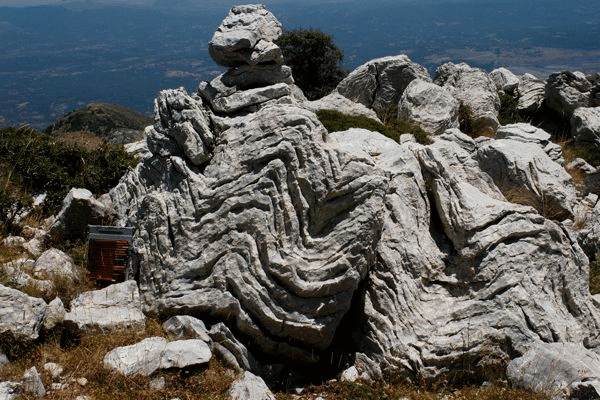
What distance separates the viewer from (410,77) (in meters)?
30.5

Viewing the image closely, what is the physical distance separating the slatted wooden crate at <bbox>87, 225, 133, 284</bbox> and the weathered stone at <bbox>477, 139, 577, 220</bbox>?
10.3 metres

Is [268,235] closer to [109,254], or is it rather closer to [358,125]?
[109,254]

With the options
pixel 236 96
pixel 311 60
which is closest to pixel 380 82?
pixel 311 60

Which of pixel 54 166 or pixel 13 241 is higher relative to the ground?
pixel 54 166

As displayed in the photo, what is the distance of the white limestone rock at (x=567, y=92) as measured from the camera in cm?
3125

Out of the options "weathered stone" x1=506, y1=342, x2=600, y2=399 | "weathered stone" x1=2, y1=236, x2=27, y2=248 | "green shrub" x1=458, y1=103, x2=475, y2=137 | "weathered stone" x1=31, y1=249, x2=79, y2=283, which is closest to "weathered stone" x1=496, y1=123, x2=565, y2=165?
"green shrub" x1=458, y1=103, x2=475, y2=137

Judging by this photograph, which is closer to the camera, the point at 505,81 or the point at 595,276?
the point at 595,276

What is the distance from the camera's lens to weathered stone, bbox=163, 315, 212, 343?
11.6 m

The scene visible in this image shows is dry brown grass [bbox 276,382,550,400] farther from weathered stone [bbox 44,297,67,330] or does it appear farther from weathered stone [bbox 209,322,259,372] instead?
weathered stone [bbox 44,297,67,330]

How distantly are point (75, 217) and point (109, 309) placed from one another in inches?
147

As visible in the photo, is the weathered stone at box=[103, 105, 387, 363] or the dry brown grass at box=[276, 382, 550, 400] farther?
the weathered stone at box=[103, 105, 387, 363]

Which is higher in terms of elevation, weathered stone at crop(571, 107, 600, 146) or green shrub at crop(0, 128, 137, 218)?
green shrub at crop(0, 128, 137, 218)

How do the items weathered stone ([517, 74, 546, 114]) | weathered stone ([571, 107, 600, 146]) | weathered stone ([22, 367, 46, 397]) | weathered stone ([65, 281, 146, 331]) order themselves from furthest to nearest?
weathered stone ([517, 74, 546, 114])
weathered stone ([571, 107, 600, 146])
weathered stone ([65, 281, 146, 331])
weathered stone ([22, 367, 46, 397])

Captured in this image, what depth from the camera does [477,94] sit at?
30.6 meters
